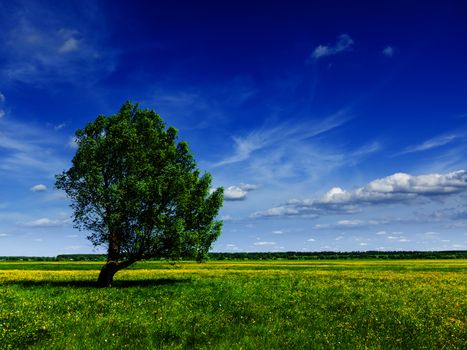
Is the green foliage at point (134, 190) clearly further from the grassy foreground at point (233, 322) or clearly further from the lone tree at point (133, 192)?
the grassy foreground at point (233, 322)

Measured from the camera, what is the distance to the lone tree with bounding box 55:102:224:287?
36.9m

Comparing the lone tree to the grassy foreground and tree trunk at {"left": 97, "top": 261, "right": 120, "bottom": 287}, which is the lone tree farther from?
the grassy foreground

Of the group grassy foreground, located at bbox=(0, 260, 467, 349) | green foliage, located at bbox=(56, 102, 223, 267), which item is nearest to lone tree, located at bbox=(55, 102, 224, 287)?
green foliage, located at bbox=(56, 102, 223, 267)

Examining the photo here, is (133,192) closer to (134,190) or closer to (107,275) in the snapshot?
(134,190)

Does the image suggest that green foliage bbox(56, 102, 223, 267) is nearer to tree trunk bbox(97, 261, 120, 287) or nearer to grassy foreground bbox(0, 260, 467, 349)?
tree trunk bbox(97, 261, 120, 287)

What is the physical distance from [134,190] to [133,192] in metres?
0.64

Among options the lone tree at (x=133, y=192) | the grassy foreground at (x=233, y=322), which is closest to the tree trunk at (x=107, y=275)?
the lone tree at (x=133, y=192)

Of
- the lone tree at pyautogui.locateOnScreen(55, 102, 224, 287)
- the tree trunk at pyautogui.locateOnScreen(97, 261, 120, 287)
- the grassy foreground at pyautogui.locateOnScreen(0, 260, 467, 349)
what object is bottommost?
the grassy foreground at pyautogui.locateOnScreen(0, 260, 467, 349)

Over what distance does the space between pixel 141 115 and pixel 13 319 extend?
84.8ft

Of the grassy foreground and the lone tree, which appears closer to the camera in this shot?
the grassy foreground

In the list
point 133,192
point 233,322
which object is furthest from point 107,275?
point 233,322

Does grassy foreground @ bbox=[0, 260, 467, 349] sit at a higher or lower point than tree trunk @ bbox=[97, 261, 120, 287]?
lower

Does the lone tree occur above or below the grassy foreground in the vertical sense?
above

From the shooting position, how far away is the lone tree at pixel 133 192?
36.9 m
